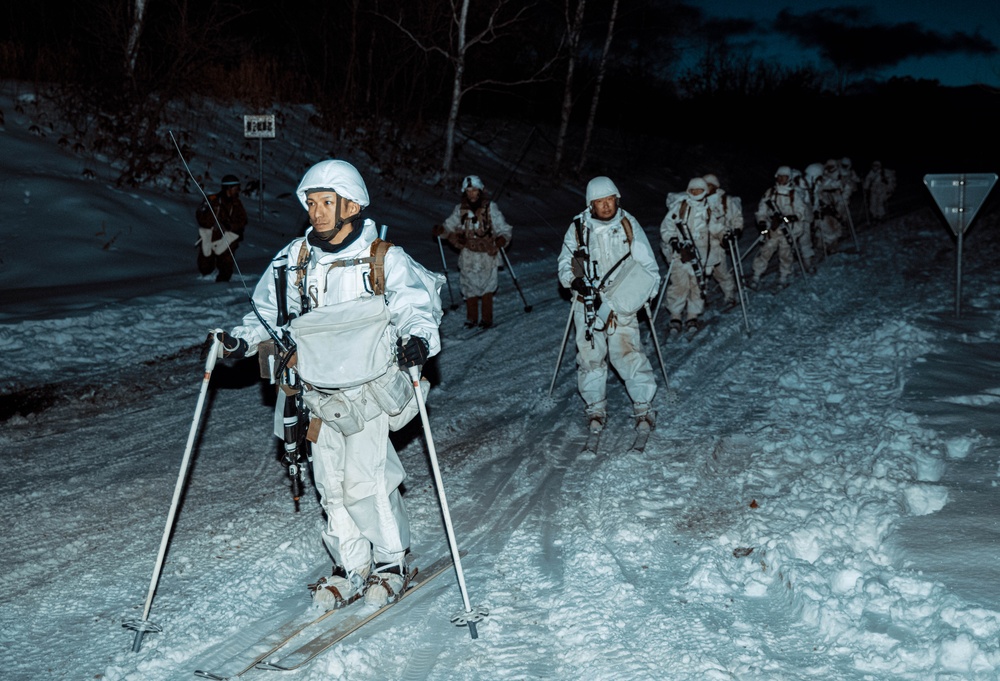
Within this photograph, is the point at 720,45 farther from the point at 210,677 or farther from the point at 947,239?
the point at 210,677

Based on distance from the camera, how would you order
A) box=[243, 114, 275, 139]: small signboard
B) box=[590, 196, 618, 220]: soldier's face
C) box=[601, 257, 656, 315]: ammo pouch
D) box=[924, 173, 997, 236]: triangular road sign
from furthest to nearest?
box=[243, 114, 275, 139]: small signboard → box=[924, 173, 997, 236]: triangular road sign → box=[590, 196, 618, 220]: soldier's face → box=[601, 257, 656, 315]: ammo pouch

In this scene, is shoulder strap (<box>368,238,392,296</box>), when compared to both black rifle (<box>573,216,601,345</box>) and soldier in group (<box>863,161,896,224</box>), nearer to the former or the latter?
black rifle (<box>573,216,601,345</box>)

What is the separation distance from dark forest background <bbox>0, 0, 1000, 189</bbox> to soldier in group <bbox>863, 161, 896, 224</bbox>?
7118 mm

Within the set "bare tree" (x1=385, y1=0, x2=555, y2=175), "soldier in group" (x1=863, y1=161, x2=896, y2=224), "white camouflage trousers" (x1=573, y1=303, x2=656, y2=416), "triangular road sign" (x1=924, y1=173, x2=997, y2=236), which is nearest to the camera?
"white camouflage trousers" (x1=573, y1=303, x2=656, y2=416)

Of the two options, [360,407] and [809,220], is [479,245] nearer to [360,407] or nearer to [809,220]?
[809,220]

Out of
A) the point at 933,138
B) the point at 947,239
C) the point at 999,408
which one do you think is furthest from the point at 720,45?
the point at 999,408

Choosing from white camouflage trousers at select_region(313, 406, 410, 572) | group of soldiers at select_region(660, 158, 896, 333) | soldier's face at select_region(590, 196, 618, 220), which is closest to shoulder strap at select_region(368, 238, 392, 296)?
white camouflage trousers at select_region(313, 406, 410, 572)

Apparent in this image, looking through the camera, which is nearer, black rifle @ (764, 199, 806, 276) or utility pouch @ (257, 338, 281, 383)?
utility pouch @ (257, 338, 281, 383)

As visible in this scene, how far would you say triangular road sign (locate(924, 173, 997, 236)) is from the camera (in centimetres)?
1110

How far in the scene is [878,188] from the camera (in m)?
24.1

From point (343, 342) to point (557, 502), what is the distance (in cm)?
245

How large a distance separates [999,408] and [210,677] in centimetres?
649

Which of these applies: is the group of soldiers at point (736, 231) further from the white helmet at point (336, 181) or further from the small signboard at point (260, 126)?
the white helmet at point (336, 181)

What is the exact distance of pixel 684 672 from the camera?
13.4 ft
